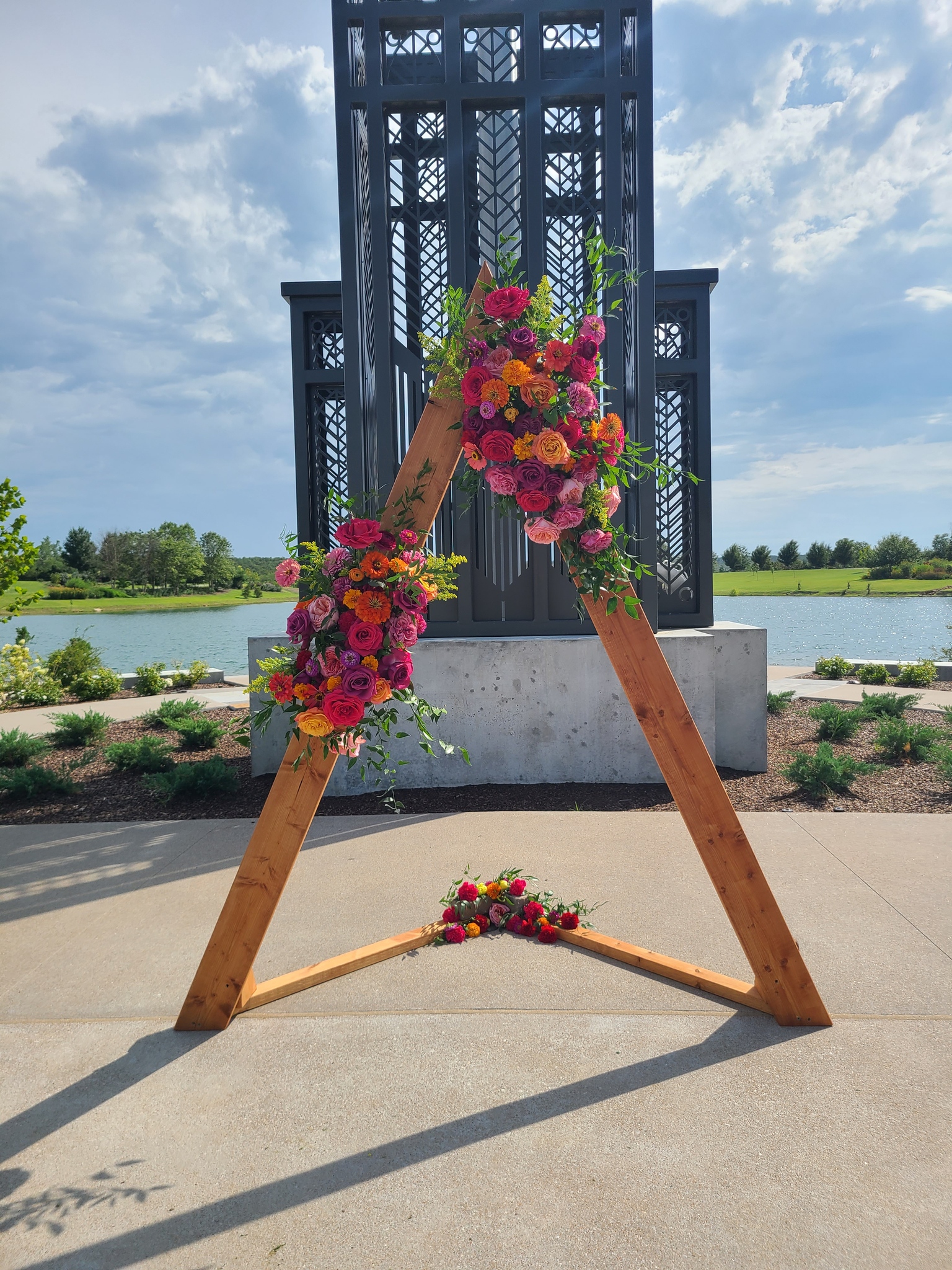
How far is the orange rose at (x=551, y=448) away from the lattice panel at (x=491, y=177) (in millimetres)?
3784

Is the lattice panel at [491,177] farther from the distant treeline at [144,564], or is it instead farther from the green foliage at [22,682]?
the distant treeline at [144,564]

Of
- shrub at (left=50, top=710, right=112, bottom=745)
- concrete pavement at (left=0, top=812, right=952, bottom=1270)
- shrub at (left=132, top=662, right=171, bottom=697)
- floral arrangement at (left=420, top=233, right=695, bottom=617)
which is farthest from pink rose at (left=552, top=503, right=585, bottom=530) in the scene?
shrub at (left=132, top=662, right=171, bottom=697)

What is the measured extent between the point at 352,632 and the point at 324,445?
5828 millimetres

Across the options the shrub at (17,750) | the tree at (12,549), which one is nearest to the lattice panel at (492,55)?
the tree at (12,549)

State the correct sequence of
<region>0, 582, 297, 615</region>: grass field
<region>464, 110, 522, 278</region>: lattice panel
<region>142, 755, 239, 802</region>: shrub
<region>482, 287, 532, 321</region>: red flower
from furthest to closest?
<region>0, 582, 297, 615</region>: grass field, <region>464, 110, 522, 278</region>: lattice panel, <region>142, 755, 239, 802</region>: shrub, <region>482, 287, 532, 321</region>: red flower

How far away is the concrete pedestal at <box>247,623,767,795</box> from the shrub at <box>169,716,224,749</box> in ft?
5.86

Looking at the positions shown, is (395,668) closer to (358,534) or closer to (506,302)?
(358,534)

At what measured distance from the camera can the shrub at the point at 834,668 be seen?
36.3ft

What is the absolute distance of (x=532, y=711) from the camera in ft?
18.0

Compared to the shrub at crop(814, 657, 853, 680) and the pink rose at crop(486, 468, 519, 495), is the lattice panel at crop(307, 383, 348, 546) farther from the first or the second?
the shrub at crop(814, 657, 853, 680)

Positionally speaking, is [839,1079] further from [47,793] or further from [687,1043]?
[47,793]

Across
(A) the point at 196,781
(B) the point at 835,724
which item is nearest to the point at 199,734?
(A) the point at 196,781

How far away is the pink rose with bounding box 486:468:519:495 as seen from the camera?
2.44 metres

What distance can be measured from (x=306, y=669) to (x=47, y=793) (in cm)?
434
